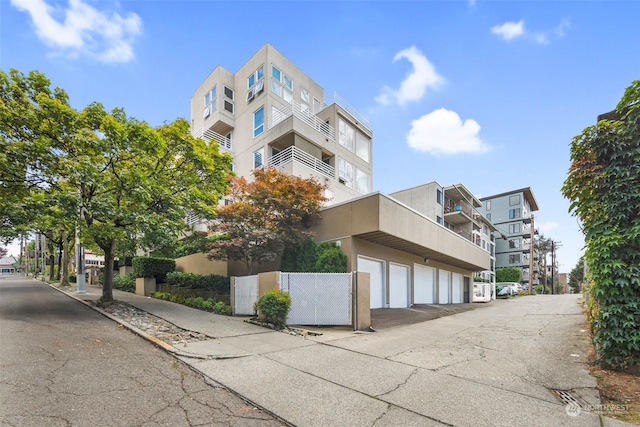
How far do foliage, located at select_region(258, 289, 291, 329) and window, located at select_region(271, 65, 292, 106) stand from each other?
18.0 m

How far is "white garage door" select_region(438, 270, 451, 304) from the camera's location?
23391 millimetres

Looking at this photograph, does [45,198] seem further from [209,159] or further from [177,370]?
[177,370]

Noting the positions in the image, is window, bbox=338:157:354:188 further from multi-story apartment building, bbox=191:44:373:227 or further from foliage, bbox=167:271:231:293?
foliage, bbox=167:271:231:293

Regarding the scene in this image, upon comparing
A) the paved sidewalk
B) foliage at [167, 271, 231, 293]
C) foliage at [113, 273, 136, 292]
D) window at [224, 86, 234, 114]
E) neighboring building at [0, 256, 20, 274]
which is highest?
window at [224, 86, 234, 114]

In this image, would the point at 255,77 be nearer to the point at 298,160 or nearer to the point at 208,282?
the point at 298,160

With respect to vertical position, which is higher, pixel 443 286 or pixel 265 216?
pixel 265 216

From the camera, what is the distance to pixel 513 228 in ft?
200

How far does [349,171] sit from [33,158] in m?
18.6

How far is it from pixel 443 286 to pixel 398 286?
8.01 m

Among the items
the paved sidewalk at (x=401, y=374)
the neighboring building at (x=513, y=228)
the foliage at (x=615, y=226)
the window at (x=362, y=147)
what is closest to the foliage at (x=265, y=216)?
the paved sidewalk at (x=401, y=374)

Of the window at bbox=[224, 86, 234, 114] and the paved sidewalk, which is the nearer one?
the paved sidewalk

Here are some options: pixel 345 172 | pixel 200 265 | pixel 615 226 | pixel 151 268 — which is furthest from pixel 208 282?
pixel 615 226

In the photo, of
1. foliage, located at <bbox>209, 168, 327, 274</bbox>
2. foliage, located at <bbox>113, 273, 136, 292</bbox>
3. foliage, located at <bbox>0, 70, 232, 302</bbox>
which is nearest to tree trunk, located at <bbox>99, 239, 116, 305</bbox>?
foliage, located at <bbox>0, 70, 232, 302</bbox>

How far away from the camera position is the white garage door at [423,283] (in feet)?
64.7
